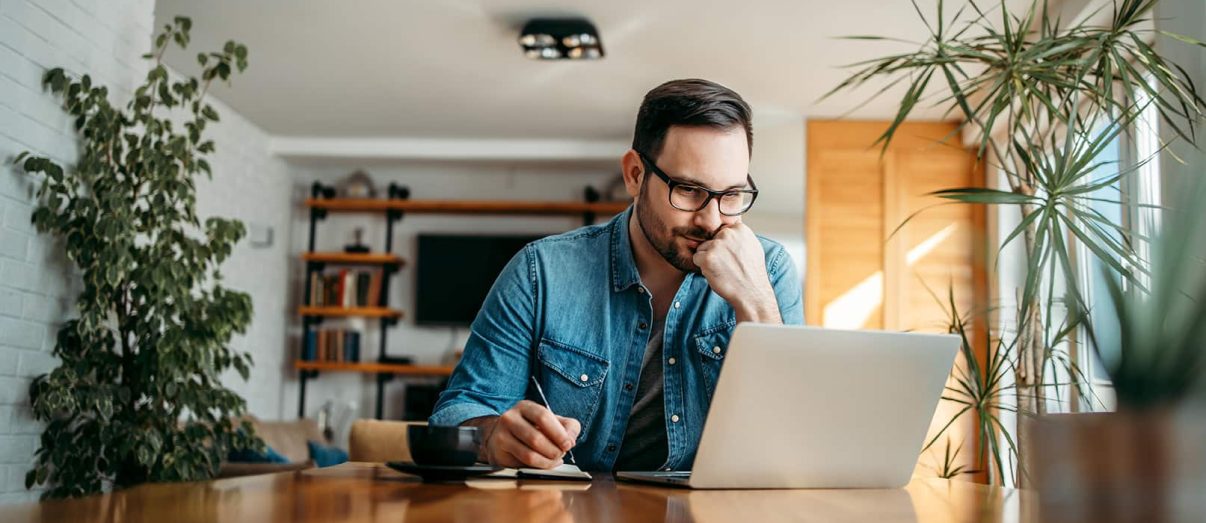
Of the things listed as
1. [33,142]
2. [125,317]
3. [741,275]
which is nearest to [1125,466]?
[741,275]

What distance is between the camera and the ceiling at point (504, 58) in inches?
168

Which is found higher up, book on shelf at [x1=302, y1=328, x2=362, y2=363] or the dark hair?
the dark hair

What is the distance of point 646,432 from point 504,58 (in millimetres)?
3614

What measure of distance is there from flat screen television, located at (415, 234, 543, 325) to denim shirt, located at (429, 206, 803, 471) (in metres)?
5.37

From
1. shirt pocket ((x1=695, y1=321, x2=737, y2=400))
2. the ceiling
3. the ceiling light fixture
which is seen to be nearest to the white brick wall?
the ceiling

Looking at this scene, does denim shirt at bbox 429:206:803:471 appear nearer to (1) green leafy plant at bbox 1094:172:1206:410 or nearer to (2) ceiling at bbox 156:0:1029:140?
(1) green leafy plant at bbox 1094:172:1206:410

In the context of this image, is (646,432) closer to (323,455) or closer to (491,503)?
(491,503)

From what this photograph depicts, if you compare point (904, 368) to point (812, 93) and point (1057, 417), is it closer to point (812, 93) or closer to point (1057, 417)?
point (1057, 417)

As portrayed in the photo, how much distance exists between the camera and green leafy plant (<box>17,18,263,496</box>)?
3072 mm

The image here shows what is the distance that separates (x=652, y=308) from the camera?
166 centimetres

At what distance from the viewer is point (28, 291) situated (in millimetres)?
3010

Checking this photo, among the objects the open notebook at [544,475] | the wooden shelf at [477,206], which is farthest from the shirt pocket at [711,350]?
the wooden shelf at [477,206]

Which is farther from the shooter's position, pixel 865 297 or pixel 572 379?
pixel 865 297

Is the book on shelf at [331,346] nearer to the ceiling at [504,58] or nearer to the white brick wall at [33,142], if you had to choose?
the ceiling at [504,58]
